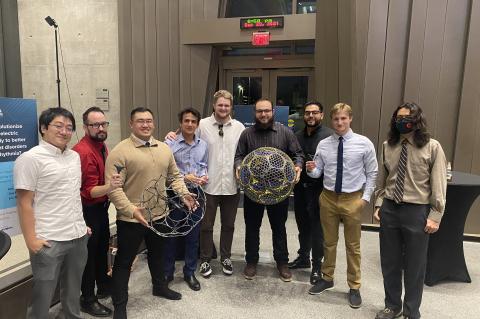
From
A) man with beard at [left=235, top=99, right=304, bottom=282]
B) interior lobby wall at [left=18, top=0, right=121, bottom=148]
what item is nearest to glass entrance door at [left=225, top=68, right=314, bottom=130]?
interior lobby wall at [left=18, top=0, right=121, bottom=148]

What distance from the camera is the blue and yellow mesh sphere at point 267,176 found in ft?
8.18

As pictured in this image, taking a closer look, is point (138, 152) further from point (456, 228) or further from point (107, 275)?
point (456, 228)

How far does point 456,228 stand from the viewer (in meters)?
2.97

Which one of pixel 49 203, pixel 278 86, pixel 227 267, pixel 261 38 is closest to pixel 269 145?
pixel 227 267

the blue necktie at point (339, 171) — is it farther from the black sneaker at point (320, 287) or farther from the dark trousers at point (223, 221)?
the dark trousers at point (223, 221)

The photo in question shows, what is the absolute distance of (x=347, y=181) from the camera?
2607mm

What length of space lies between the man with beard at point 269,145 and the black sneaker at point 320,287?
10.4 inches

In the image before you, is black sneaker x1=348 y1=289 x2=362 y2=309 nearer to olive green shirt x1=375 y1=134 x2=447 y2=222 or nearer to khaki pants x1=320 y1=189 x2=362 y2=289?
Answer: khaki pants x1=320 y1=189 x2=362 y2=289

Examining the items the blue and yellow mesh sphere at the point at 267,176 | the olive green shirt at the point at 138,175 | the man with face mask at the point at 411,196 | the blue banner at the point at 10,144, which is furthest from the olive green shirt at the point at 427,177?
the blue banner at the point at 10,144

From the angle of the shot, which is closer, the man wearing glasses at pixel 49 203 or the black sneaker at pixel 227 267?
the man wearing glasses at pixel 49 203

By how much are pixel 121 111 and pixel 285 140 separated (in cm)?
397

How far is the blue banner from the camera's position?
229 cm

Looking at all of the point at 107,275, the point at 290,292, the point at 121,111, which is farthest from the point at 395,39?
the point at 121,111

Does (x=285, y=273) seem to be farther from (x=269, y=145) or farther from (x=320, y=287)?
(x=269, y=145)
